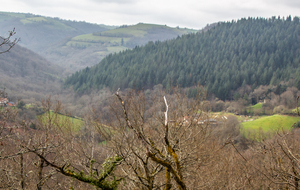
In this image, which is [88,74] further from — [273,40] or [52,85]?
[273,40]

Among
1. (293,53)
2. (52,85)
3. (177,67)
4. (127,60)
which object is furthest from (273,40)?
(52,85)

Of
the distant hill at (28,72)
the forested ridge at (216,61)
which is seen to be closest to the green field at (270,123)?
the forested ridge at (216,61)

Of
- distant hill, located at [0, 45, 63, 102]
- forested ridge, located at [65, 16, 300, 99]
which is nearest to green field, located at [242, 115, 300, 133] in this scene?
forested ridge, located at [65, 16, 300, 99]

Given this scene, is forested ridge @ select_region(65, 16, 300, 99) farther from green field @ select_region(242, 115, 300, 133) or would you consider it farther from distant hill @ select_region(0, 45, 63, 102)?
green field @ select_region(242, 115, 300, 133)

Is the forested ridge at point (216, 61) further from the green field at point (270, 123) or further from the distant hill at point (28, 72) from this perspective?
the green field at point (270, 123)

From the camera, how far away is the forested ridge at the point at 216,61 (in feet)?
266

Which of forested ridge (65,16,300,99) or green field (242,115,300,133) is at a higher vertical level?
forested ridge (65,16,300,99)

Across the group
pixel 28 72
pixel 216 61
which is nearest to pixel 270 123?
pixel 216 61

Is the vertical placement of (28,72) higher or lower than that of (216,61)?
lower

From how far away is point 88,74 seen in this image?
319ft

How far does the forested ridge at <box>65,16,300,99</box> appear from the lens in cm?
8106

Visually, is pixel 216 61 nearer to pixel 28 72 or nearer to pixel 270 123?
pixel 270 123

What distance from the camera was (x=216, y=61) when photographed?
9425 cm

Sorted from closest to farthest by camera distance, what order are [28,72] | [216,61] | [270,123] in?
1. [270,123]
2. [216,61]
3. [28,72]
